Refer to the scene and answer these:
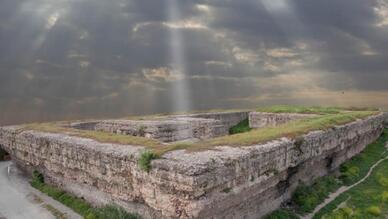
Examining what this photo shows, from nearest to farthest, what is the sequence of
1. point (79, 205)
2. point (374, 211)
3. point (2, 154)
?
point (374, 211)
point (79, 205)
point (2, 154)

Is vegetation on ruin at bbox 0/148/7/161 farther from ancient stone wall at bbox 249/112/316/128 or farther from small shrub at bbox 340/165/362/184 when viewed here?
small shrub at bbox 340/165/362/184

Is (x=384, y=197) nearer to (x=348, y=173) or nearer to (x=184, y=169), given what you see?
(x=348, y=173)

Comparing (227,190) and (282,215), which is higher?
(227,190)

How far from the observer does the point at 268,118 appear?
23062 mm

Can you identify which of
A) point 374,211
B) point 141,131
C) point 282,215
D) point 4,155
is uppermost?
point 141,131

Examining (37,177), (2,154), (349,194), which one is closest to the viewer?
(349,194)

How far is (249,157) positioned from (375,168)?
9285mm

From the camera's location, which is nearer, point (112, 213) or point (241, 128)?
point (112, 213)

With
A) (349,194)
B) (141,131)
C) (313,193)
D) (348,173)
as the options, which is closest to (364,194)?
(349,194)

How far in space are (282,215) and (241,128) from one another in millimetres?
14244

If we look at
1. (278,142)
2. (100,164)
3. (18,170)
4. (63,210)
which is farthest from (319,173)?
(18,170)

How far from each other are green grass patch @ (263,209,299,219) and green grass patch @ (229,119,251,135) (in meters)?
13.0

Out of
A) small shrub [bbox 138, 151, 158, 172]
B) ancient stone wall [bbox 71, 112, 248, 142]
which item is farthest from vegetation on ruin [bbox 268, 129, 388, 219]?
ancient stone wall [bbox 71, 112, 248, 142]

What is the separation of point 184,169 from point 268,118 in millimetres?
16467
